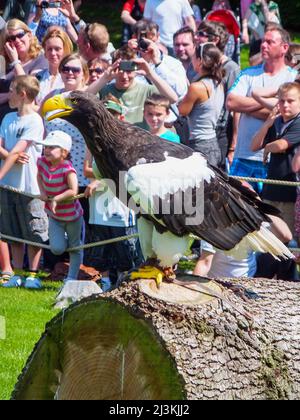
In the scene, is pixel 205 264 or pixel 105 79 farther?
pixel 105 79

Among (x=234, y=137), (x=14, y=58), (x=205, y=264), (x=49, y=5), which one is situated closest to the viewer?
(x=205, y=264)

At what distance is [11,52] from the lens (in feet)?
36.4

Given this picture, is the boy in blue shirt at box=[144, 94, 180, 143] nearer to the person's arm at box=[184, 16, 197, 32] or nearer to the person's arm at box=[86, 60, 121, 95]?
the person's arm at box=[86, 60, 121, 95]

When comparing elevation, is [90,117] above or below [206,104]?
A: above

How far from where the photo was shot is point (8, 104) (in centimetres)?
1081

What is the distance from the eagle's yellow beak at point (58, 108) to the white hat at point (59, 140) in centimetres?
275

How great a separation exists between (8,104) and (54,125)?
95cm

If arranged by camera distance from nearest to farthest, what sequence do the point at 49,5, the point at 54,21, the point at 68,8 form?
the point at 54,21
the point at 68,8
the point at 49,5

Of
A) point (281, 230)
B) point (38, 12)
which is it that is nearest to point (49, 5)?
point (38, 12)

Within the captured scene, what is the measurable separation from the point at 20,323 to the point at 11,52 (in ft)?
12.0

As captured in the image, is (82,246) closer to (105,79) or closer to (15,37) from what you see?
(105,79)

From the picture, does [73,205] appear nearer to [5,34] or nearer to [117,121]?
[5,34]

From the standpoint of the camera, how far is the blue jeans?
9641 mm
